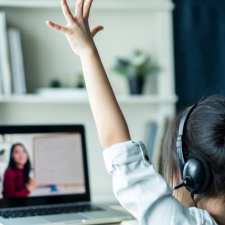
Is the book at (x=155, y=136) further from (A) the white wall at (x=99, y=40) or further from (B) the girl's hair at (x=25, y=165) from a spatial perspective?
(B) the girl's hair at (x=25, y=165)

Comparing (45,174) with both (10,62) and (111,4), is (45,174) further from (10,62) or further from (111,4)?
(111,4)

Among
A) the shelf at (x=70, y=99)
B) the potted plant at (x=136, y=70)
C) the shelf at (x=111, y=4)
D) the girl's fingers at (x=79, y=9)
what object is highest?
the shelf at (x=111, y=4)

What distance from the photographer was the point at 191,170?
1.04m

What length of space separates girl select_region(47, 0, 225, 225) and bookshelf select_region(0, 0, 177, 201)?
139cm

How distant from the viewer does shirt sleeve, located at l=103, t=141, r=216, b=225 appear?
0.99m

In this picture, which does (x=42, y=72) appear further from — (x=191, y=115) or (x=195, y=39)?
(x=191, y=115)

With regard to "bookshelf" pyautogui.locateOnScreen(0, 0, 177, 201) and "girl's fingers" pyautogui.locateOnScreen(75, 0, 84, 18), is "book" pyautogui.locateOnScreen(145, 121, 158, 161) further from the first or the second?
"girl's fingers" pyautogui.locateOnScreen(75, 0, 84, 18)

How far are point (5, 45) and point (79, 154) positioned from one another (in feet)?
2.27

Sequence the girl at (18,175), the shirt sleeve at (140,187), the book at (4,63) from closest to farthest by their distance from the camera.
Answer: the shirt sleeve at (140,187) < the girl at (18,175) < the book at (4,63)

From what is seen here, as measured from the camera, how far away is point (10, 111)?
256 centimetres

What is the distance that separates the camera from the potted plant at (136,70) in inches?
100

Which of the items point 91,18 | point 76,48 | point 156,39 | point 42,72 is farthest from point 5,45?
point 76,48

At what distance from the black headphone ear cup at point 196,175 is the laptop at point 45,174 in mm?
561

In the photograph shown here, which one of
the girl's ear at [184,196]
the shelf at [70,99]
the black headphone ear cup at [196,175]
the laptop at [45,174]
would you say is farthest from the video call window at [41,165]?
the black headphone ear cup at [196,175]
